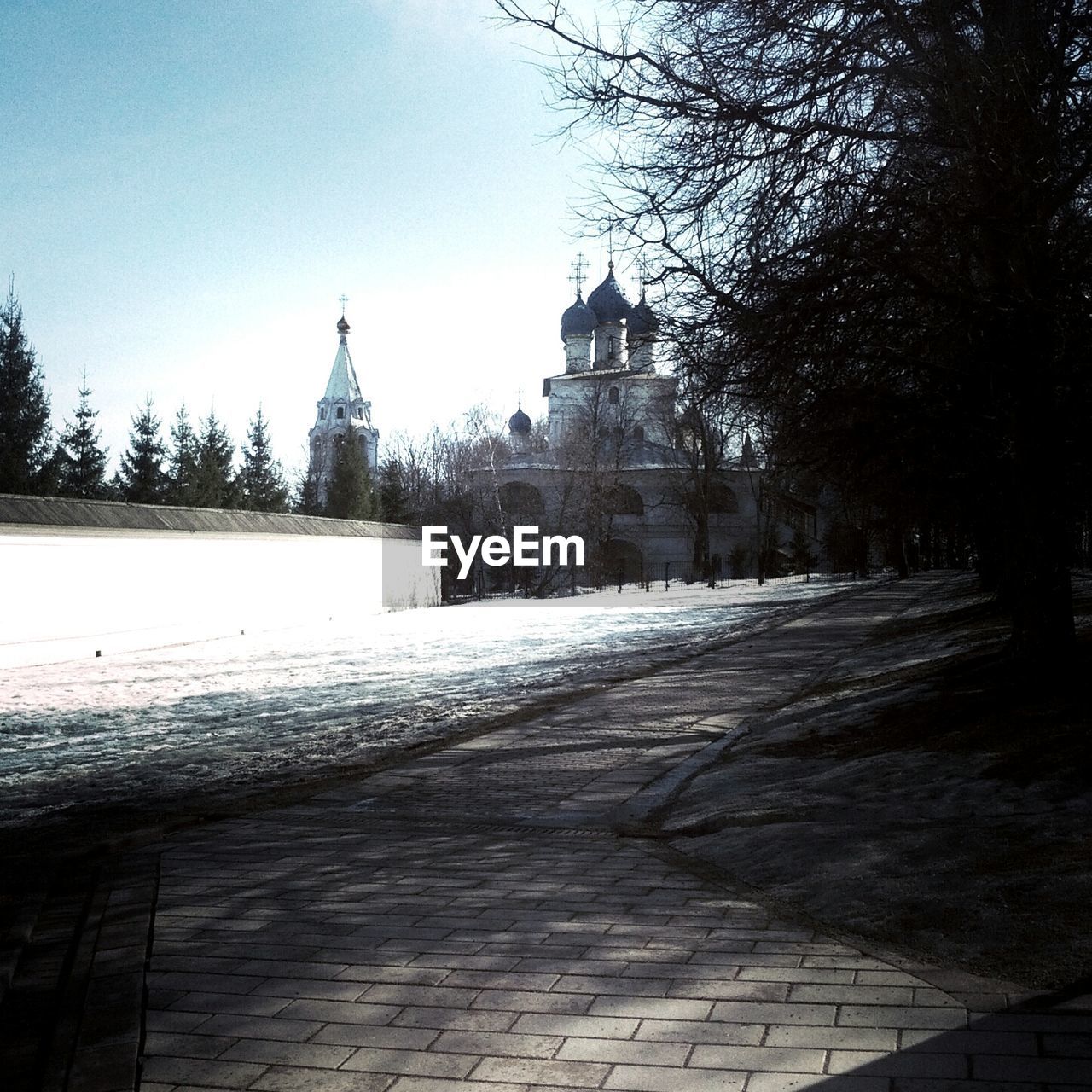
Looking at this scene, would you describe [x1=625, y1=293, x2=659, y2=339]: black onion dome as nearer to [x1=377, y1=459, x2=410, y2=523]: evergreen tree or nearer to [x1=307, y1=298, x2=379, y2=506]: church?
[x1=377, y1=459, x2=410, y2=523]: evergreen tree

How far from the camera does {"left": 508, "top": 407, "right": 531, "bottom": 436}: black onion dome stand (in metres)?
88.6

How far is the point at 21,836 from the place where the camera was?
752 centimetres

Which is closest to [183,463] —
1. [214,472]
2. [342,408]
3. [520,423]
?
[214,472]

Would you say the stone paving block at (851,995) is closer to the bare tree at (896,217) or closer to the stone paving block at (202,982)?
the stone paving block at (202,982)

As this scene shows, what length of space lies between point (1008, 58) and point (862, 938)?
5.91 m

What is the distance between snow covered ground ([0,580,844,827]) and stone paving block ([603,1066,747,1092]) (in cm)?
583

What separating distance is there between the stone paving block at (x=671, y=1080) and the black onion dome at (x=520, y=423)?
8537 cm

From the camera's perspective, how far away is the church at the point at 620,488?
56031mm

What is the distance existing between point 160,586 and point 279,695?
1272cm

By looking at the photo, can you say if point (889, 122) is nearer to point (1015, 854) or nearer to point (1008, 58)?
point (1008, 58)

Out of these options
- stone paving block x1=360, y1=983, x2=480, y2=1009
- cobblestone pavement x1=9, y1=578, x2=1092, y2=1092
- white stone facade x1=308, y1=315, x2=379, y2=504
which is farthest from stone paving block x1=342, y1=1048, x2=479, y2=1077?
white stone facade x1=308, y1=315, x2=379, y2=504

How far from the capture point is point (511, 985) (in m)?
4.23

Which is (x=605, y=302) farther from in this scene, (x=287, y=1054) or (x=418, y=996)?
(x=287, y=1054)

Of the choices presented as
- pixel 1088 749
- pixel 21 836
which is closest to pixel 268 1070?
pixel 21 836
